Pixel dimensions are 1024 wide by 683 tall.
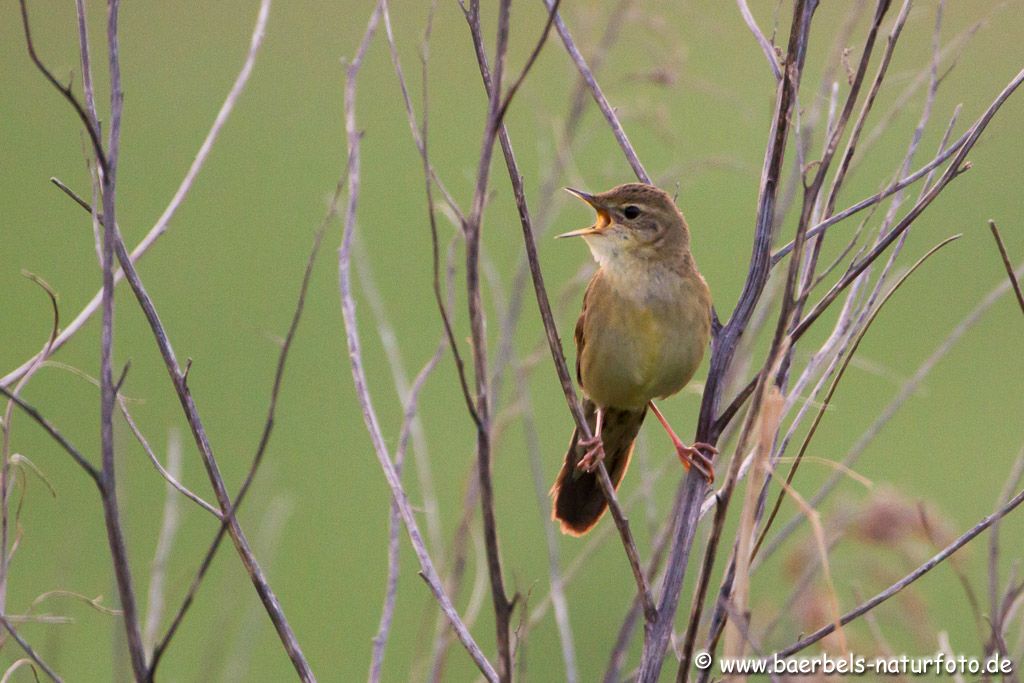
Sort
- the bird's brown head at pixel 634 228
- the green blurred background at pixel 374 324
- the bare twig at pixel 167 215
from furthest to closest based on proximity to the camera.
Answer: the green blurred background at pixel 374 324 < the bird's brown head at pixel 634 228 < the bare twig at pixel 167 215

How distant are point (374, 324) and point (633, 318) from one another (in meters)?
6.74

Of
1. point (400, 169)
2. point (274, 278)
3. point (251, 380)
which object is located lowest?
point (251, 380)

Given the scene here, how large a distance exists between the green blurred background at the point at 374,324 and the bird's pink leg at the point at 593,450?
18cm

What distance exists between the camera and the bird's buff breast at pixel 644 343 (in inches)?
135

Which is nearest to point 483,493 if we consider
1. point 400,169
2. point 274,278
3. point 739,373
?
point 739,373

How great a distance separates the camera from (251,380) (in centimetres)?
944

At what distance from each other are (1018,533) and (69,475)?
609 cm

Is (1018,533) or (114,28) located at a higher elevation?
(114,28)

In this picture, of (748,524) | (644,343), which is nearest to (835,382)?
(748,524)

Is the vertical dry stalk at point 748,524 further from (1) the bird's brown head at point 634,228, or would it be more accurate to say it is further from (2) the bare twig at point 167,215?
(1) the bird's brown head at point 634,228

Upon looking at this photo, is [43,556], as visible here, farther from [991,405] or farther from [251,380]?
[991,405]

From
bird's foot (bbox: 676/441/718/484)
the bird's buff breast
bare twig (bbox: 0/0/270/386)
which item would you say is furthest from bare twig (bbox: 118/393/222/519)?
the bird's buff breast

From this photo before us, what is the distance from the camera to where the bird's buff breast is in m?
3.42

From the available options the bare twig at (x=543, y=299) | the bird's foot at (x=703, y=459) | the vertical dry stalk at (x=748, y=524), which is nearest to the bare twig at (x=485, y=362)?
the bare twig at (x=543, y=299)
